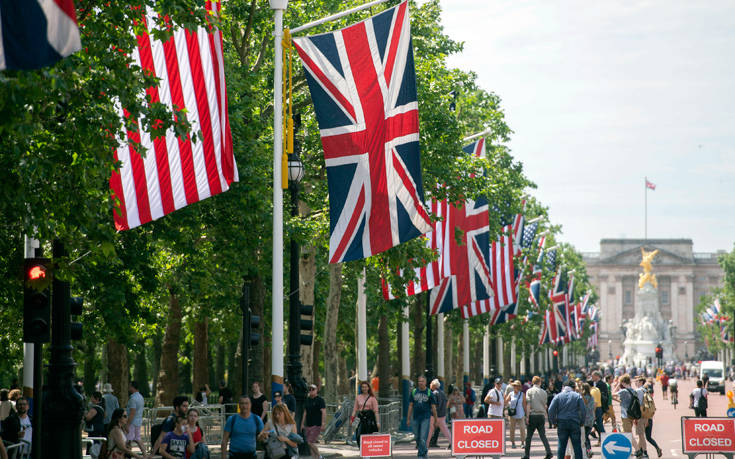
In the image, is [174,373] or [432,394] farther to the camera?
[174,373]

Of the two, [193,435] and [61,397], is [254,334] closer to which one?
[193,435]

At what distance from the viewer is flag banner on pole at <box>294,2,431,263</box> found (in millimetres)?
18891

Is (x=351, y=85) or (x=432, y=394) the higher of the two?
(x=351, y=85)

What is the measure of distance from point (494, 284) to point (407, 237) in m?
19.9

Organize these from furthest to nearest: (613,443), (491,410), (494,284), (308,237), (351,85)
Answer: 1. (494,284)
2. (491,410)
3. (308,237)
4. (351,85)
5. (613,443)

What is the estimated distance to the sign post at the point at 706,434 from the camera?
20203 millimetres

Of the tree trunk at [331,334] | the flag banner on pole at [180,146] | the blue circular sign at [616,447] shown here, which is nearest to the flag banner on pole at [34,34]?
the flag banner on pole at [180,146]

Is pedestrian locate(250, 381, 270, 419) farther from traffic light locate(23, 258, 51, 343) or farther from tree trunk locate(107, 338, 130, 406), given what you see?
tree trunk locate(107, 338, 130, 406)

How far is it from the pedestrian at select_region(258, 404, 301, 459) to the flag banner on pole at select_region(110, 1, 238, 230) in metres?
3.50

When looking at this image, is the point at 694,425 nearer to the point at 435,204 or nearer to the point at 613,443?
the point at 613,443

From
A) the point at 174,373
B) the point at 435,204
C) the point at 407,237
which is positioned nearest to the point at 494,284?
the point at 435,204

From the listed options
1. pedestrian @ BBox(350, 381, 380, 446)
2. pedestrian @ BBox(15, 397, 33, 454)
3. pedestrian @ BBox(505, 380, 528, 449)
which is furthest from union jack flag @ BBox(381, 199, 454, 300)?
pedestrian @ BBox(15, 397, 33, 454)

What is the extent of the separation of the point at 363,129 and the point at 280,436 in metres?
5.14

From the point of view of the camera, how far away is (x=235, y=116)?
77.6ft
